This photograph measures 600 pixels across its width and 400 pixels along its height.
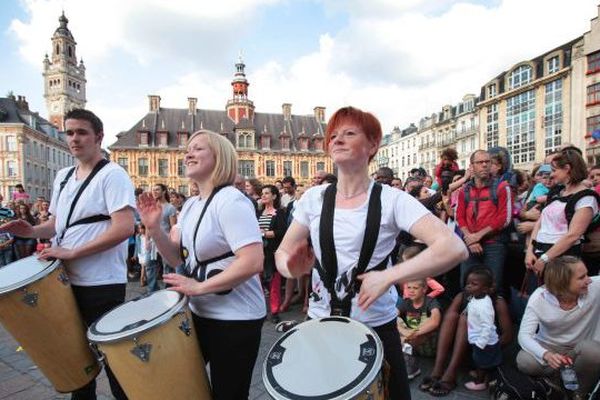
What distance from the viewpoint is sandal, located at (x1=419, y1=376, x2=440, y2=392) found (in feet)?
11.6

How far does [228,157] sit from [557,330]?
2992 millimetres

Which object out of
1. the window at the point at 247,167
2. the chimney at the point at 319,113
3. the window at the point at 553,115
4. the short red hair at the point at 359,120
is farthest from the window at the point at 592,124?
the short red hair at the point at 359,120

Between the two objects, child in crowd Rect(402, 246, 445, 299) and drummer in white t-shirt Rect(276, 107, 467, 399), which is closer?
drummer in white t-shirt Rect(276, 107, 467, 399)

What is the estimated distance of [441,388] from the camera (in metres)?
3.49

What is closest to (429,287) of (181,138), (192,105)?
(181,138)

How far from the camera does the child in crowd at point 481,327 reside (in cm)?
356

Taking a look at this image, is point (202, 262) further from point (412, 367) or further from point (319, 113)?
point (319, 113)

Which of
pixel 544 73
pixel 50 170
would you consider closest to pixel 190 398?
pixel 544 73

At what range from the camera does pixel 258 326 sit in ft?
7.09

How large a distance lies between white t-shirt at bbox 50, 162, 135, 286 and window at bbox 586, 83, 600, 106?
1527 inches

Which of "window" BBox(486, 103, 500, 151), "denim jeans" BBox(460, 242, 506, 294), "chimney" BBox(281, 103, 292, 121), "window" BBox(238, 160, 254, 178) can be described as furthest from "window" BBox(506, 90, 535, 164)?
"denim jeans" BBox(460, 242, 506, 294)

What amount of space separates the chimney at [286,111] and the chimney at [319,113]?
3307mm

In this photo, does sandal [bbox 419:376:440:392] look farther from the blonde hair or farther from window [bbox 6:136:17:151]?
window [bbox 6:136:17:151]

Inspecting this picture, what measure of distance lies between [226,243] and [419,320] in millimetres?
2773
